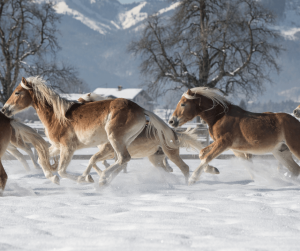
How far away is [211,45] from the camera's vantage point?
1733cm

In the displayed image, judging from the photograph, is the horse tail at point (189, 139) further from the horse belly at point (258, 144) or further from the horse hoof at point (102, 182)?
the horse hoof at point (102, 182)

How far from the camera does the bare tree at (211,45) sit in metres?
17.6

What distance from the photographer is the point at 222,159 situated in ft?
34.9

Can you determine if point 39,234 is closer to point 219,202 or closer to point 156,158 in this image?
point 219,202

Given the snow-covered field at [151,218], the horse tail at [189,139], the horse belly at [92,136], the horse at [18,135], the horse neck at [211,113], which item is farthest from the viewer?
the horse tail at [189,139]

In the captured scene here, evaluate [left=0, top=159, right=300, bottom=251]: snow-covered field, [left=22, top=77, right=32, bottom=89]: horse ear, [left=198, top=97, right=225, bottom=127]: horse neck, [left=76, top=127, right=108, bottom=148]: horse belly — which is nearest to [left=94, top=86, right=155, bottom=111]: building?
[left=198, top=97, right=225, bottom=127]: horse neck

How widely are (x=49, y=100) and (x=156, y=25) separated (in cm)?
1365

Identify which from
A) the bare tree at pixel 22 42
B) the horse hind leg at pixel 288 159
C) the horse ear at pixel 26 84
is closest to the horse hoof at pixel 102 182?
the horse ear at pixel 26 84

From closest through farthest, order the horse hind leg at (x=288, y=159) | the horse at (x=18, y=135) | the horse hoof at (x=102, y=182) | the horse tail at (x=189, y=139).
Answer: the horse at (x=18, y=135), the horse hoof at (x=102, y=182), the horse hind leg at (x=288, y=159), the horse tail at (x=189, y=139)

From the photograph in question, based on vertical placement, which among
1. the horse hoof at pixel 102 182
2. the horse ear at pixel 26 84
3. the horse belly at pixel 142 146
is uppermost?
the horse ear at pixel 26 84

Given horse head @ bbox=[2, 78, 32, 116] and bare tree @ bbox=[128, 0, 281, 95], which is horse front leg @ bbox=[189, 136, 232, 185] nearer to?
horse head @ bbox=[2, 78, 32, 116]

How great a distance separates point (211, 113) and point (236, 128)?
0.48 m

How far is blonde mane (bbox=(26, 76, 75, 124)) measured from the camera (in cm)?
538

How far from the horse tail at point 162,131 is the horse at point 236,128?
0.76 feet
